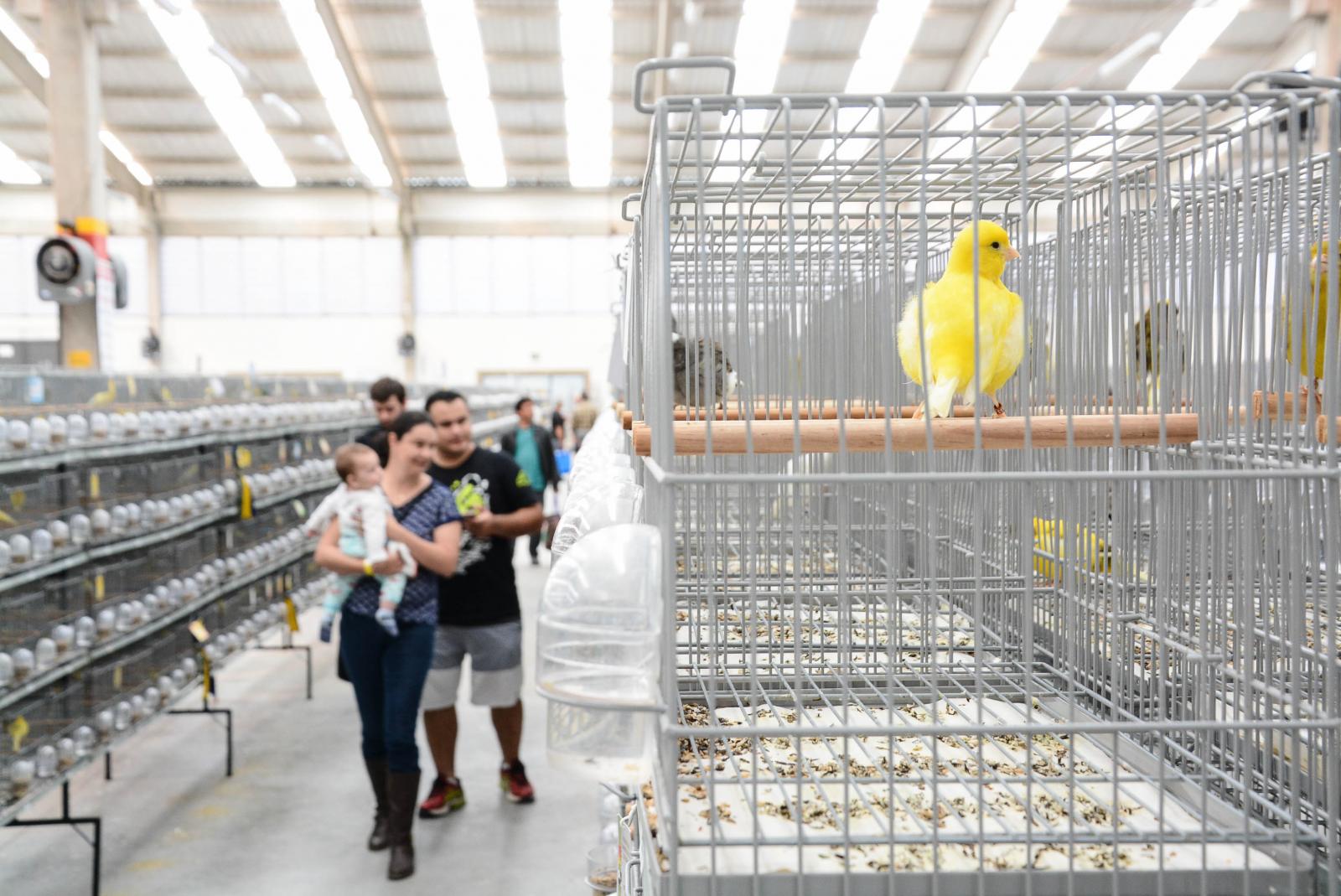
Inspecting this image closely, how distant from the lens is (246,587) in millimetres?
5531

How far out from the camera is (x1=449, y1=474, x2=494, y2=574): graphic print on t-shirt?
3.95 metres

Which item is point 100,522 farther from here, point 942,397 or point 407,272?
point 407,272

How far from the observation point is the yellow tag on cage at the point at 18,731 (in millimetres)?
3213

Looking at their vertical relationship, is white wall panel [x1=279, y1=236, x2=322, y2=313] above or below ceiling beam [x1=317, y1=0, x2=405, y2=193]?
below

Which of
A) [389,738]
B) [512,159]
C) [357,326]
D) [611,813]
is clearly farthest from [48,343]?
[611,813]

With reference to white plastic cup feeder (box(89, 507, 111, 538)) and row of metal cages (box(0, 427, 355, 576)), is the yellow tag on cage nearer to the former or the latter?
row of metal cages (box(0, 427, 355, 576))

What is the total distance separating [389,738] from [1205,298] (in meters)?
2.99

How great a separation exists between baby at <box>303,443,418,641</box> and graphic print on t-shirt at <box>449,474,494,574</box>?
369 millimetres

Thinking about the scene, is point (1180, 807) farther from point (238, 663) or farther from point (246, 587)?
point (238, 663)

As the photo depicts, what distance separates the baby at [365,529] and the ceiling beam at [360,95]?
1108cm

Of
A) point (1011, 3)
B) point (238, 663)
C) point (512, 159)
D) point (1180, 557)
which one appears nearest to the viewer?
point (1180, 557)

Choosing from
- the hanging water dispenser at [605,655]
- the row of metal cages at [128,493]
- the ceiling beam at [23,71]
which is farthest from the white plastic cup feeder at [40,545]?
the ceiling beam at [23,71]

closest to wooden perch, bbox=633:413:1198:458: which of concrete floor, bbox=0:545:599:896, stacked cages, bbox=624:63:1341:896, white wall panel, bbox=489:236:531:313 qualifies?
stacked cages, bbox=624:63:1341:896

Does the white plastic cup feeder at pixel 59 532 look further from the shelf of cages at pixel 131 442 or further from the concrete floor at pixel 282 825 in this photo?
the concrete floor at pixel 282 825
